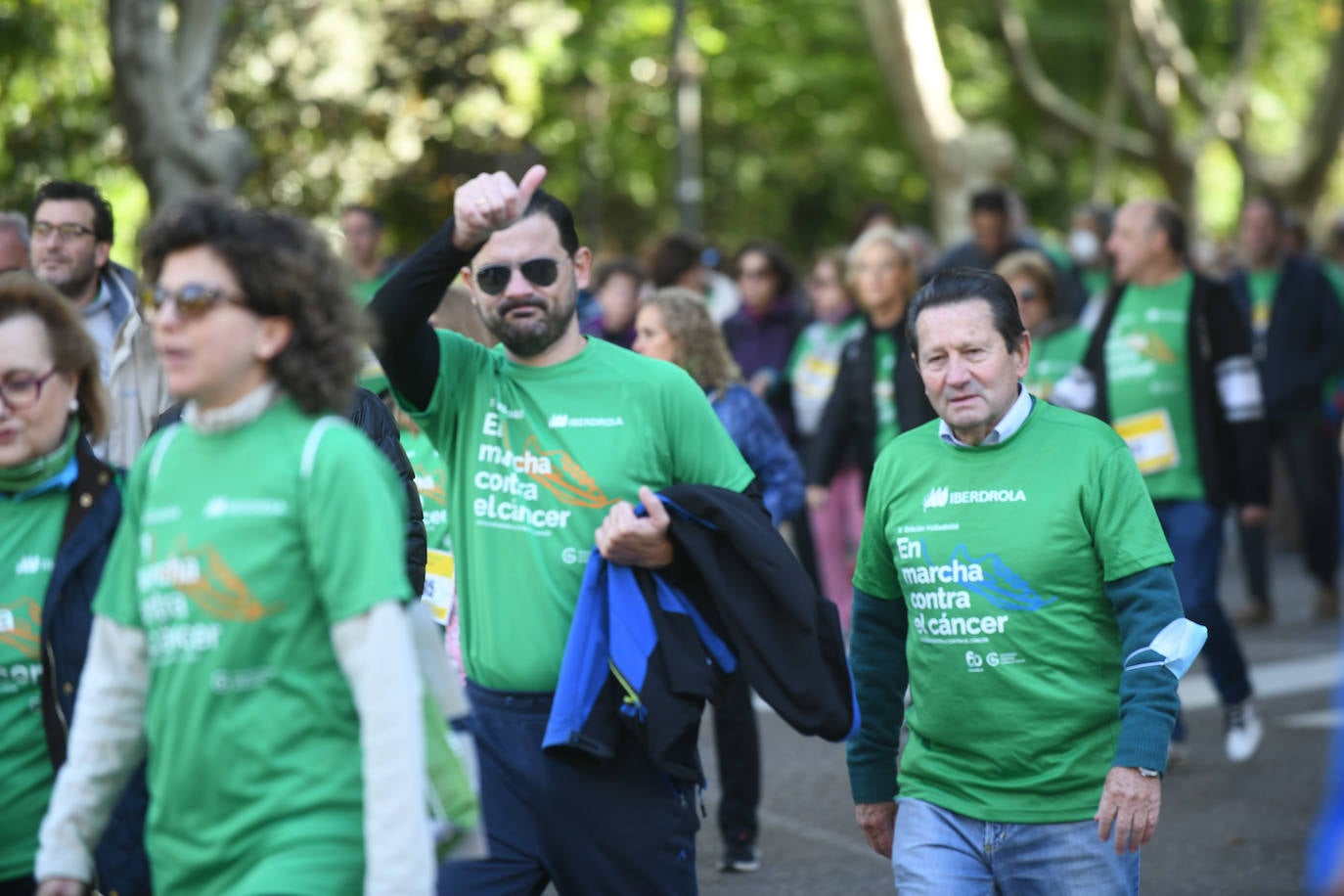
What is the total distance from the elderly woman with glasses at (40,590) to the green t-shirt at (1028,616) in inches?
68.2

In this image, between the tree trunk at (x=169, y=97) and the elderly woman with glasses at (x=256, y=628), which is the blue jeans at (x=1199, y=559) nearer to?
the elderly woman with glasses at (x=256, y=628)

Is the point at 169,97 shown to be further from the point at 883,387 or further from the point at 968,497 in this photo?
the point at 968,497

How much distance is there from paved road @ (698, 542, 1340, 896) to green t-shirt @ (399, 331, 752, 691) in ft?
8.57

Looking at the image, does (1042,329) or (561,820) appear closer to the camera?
(561,820)

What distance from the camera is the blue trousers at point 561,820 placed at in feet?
13.4

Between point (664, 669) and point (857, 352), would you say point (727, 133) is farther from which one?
point (664, 669)

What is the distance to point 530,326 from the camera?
425 cm

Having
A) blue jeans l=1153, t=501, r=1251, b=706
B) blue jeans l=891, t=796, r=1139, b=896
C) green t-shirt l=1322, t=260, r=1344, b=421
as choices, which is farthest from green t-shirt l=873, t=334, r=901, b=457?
green t-shirt l=1322, t=260, r=1344, b=421

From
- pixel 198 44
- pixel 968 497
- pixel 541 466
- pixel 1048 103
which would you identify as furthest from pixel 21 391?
pixel 1048 103

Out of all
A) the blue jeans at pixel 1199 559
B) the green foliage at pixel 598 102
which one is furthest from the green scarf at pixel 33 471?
the green foliage at pixel 598 102

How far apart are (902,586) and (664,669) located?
0.61 meters

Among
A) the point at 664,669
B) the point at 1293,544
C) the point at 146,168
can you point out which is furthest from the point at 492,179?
the point at 1293,544

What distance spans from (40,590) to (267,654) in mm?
757

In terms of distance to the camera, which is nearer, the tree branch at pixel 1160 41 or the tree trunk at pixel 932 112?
the tree trunk at pixel 932 112
